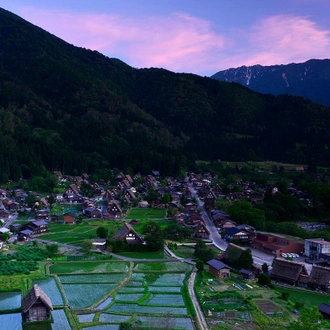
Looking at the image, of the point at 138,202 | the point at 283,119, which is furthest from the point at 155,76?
the point at 138,202

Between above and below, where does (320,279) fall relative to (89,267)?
above

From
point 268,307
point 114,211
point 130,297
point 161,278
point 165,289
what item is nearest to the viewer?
point 268,307

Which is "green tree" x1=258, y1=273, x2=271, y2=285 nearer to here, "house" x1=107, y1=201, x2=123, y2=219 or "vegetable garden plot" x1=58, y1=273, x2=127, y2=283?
"vegetable garden plot" x1=58, y1=273, x2=127, y2=283

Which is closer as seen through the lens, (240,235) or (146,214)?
(240,235)

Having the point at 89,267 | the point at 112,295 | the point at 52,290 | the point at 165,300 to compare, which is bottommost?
the point at 89,267

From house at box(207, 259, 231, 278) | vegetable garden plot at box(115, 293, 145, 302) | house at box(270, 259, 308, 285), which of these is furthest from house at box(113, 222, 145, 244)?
house at box(270, 259, 308, 285)

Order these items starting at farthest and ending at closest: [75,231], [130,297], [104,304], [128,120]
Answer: [128,120]
[75,231]
[130,297]
[104,304]

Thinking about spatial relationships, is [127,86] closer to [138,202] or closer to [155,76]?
[155,76]

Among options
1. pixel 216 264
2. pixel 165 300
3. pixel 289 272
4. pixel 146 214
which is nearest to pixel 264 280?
pixel 289 272

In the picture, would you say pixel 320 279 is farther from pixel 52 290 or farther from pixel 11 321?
pixel 11 321

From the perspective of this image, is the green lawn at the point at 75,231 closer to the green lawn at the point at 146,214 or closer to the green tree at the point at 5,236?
the green tree at the point at 5,236
